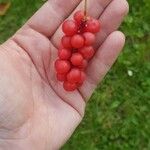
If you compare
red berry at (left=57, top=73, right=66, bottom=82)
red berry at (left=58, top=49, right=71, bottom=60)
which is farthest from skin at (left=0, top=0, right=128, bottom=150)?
red berry at (left=58, top=49, right=71, bottom=60)

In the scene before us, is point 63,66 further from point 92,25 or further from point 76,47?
point 92,25

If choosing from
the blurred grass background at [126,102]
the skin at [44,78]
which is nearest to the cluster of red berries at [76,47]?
the skin at [44,78]

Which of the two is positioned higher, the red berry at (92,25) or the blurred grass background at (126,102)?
the red berry at (92,25)

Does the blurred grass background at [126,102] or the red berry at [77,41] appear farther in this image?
the blurred grass background at [126,102]

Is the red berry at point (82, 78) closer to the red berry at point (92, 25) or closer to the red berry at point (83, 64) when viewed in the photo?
the red berry at point (83, 64)

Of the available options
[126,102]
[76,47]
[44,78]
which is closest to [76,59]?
[76,47]

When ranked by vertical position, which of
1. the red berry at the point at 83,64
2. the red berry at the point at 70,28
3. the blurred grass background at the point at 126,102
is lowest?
the blurred grass background at the point at 126,102

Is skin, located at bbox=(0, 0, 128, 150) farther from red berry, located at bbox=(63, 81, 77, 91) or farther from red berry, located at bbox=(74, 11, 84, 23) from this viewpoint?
red berry, located at bbox=(74, 11, 84, 23)
